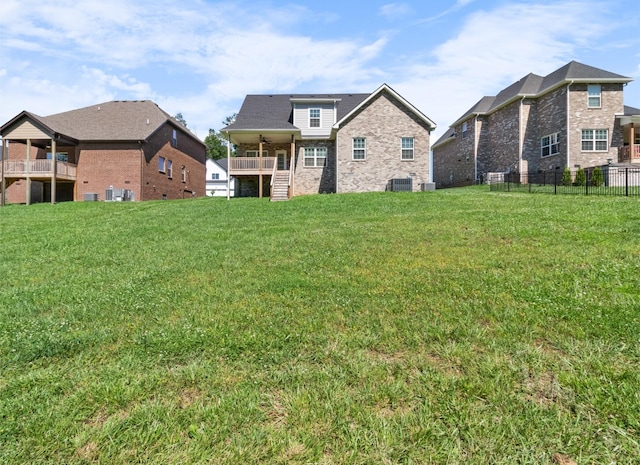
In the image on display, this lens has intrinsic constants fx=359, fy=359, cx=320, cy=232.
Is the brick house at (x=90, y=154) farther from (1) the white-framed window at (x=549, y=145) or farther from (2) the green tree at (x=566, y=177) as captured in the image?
(1) the white-framed window at (x=549, y=145)

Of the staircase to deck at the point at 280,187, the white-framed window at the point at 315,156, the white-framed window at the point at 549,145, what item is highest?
the white-framed window at the point at 549,145

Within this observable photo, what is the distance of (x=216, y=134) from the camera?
7062cm

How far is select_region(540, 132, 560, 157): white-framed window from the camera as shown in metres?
23.2

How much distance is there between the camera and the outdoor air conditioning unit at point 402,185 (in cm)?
2197

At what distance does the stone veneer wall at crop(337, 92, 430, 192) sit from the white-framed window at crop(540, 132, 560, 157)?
860cm

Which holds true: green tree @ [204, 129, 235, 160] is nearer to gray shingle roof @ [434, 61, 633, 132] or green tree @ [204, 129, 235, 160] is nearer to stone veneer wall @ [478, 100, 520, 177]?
gray shingle roof @ [434, 61, 633, 132]

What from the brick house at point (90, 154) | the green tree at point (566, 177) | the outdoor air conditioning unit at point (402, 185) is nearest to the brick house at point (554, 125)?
the green tree at point (566, 177)

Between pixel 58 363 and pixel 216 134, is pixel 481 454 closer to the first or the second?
pixel 58 363

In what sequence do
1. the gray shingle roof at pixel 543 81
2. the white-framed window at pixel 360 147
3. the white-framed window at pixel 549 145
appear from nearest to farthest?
the gray shingle roof at pixel 543 81, the white-framed window at pixel 360 147, the white-framed window at pixel 549 145

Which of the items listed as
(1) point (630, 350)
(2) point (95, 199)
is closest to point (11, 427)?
(1) point (630, 350)

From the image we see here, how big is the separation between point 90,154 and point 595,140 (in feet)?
110

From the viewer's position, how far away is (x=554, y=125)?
23.3 metres

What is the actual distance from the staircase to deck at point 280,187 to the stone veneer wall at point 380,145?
3.40m

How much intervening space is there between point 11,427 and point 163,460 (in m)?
1.24
